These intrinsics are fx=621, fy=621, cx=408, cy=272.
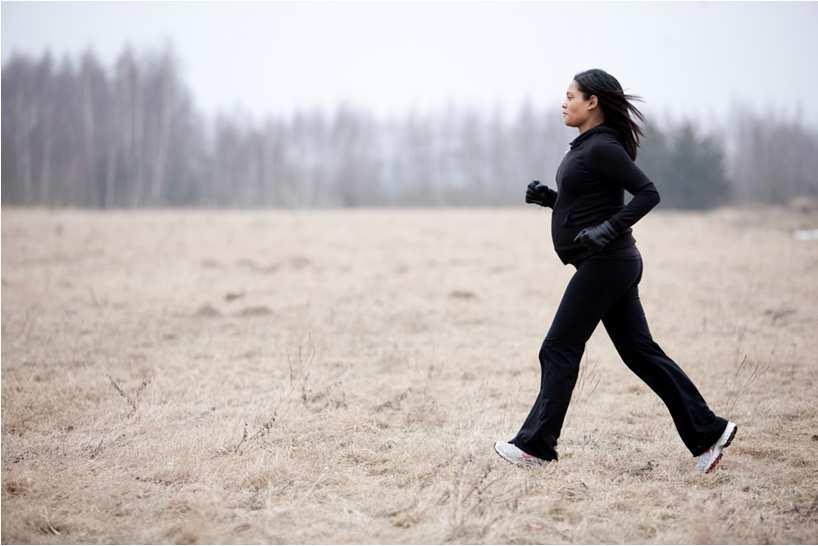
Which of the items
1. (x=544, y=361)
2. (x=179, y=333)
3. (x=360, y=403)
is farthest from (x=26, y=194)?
(x=544, y=361)

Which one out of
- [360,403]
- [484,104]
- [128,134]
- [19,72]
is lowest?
[360,403]

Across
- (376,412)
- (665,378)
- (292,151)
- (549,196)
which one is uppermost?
(292,151)

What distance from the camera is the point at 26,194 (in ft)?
101

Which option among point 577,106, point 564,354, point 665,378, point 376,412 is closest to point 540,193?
point 577,106

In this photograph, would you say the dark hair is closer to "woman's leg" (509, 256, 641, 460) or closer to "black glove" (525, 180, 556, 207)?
"black glove" (525, 180, 556, 207)

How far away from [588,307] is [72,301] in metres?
9.61

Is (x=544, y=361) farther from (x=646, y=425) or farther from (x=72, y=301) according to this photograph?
(x=72, y=301)

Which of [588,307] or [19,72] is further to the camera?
[19,72]

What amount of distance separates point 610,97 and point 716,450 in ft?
7.36

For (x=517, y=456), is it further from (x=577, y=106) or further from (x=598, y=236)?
(x=577, y=106)

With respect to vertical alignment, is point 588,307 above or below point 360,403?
above

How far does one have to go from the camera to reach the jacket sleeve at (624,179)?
3529 millimetres

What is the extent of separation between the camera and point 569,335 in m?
3.81

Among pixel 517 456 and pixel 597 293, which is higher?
pixel 597 293
